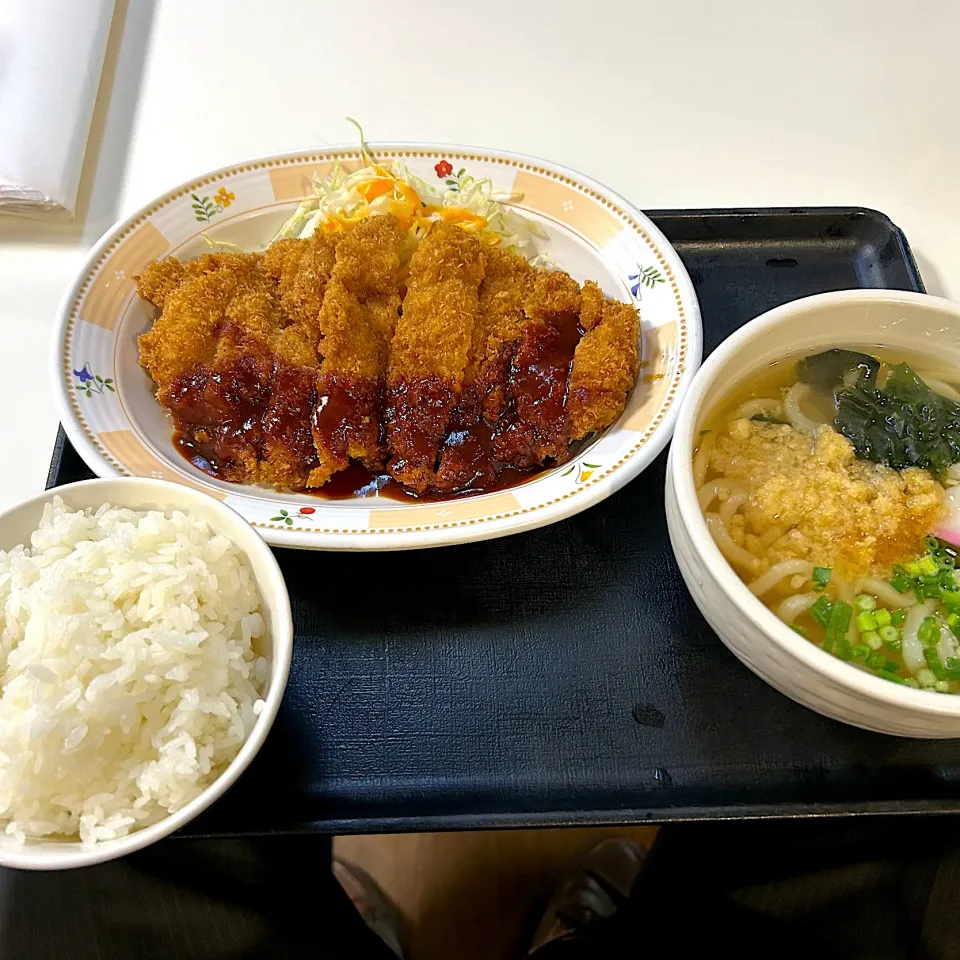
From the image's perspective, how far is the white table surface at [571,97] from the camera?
2396 millimetres

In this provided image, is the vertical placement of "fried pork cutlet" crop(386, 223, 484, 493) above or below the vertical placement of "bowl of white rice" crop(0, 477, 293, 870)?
above

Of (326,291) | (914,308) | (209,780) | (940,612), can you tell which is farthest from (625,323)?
(209,780)

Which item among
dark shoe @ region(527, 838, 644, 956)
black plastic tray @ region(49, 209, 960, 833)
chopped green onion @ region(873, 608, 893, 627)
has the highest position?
chopped green onion @ region(873, 608, 893, 627)

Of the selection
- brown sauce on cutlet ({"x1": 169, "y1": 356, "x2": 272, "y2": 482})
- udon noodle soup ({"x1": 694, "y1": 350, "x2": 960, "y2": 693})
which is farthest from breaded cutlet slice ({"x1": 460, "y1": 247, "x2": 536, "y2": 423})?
udon noodle soup ({"x1": 694, "y1": 350, "x2": 960, "y2": 693})

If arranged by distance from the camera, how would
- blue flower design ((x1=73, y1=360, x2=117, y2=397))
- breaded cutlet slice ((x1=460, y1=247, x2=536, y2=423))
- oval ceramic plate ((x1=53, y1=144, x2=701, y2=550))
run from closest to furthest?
oval ceramic plate ((x1=53, y1=144, x2=701, y2=550)) < blue flower design ((x1=73, y1=360, x2=117, y2=397)) < breaded cutlet slice ((x1=460, y1=247, x2=536, y2=423))

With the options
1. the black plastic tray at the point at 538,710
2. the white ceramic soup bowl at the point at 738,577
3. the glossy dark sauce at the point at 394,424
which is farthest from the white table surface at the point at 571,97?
the black plastic tray at the point at 538,710

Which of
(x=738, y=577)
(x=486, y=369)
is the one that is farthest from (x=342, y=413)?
(x=738, y=577)

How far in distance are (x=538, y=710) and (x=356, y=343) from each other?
0.96 metres

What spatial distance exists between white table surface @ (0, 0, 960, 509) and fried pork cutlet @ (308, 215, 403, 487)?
79 cm

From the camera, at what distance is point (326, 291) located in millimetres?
1893

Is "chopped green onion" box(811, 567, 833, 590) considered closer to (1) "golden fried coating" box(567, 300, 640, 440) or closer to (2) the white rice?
(1) "golden fried coating" box(567, 300, 640, 440)

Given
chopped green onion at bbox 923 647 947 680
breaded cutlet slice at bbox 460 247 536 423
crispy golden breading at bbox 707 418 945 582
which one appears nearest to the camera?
chopped green onion at bbox 923 647 947 680

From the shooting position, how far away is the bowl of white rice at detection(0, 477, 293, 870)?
1.03 metres

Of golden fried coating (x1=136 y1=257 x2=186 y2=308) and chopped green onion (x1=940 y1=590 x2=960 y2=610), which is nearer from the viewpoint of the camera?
chopped green onion (x1=940 y1=590 x2=960 y2=610)
